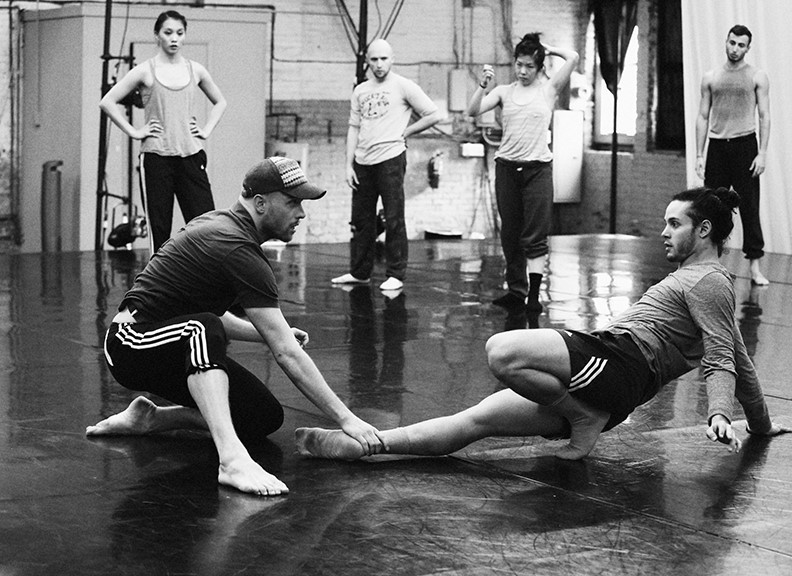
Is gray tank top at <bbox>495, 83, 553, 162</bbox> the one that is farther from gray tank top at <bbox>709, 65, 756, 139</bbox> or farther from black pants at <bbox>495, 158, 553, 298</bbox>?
gray tank top at <bbox>709, 65, 756, 139</bbox>

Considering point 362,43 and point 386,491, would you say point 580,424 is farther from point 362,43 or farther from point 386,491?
point 362,43

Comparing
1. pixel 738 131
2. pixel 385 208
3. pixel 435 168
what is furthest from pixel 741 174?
pixel 435 168

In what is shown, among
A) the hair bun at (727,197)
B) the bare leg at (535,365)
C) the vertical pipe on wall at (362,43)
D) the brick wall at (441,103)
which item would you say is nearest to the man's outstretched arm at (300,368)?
the bare leg at (535,365)

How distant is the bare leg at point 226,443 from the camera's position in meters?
3.36

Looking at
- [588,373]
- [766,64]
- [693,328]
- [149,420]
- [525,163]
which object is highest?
[766,64]

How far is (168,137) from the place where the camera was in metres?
6.91

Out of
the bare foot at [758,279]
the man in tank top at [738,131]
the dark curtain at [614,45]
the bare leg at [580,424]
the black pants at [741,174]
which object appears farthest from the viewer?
the dark curtain at [614,45]

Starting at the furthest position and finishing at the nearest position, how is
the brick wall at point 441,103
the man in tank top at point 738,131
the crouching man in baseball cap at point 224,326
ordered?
the brick wall at point 441,103
the man in tank top at point 738,131
the crouching man in baseball cap at point 224,326

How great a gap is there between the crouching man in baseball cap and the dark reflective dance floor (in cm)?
14

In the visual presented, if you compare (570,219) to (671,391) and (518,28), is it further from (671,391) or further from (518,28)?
(671,391)

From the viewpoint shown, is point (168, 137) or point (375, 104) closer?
point (168, 137)

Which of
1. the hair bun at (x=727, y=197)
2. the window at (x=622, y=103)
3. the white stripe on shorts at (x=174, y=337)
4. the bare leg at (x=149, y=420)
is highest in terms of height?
the window at (x=622, y=103)

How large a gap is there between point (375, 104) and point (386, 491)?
4.35 m

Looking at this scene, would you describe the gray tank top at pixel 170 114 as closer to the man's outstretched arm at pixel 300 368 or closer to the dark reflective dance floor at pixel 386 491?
the dark reflective dance floor at pixel 386 491
